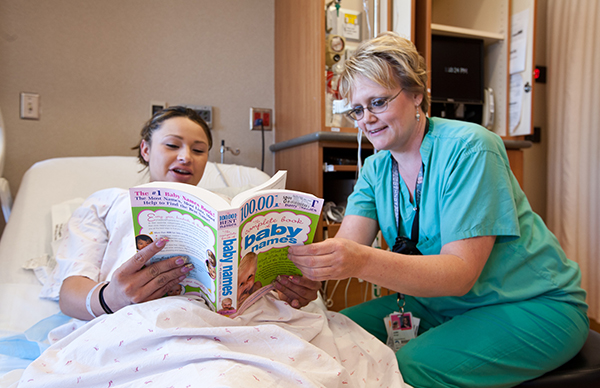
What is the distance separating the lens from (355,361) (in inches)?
29.7

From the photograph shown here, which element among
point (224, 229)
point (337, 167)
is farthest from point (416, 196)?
point (337, 167)

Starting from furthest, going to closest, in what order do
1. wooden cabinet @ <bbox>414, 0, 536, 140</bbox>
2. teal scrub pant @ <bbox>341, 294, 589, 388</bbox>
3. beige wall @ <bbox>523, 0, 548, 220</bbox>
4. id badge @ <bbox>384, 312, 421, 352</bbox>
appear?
beige wall @ <bbox>523, 0, 548, 220</bbox> → wooden cabinet @ <bbox>414, 0, 536, 140</bbox> → id badge @ <bbox>384, 312, 421, 352</bbox> → teal scrub pant @ <bbox>341, 294, 589, 388</bbox>

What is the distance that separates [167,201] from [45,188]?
1056 mm

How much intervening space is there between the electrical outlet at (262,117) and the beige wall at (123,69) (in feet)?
0.10

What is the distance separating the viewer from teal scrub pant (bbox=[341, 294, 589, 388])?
2.80 feet

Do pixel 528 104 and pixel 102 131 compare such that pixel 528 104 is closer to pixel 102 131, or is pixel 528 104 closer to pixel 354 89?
pixel 354 89

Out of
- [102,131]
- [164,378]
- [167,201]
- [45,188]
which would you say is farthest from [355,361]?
[102,131]

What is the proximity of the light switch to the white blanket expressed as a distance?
4.68ft

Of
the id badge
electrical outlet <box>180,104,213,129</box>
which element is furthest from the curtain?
electrical outlet <box>180,104,213,129</box>

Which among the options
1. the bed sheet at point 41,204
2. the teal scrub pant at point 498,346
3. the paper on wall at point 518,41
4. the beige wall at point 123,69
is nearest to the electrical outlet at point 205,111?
the beige wall at point 123,69

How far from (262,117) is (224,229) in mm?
1636

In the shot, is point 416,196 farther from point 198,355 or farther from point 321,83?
point 321,83

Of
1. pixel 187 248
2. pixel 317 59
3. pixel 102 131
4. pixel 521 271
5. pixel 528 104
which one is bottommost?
pixel 521 271

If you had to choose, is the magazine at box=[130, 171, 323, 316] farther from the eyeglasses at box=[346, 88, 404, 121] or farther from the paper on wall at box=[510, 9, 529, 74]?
the paper on wall at box=[510, 9, 529, 74]
